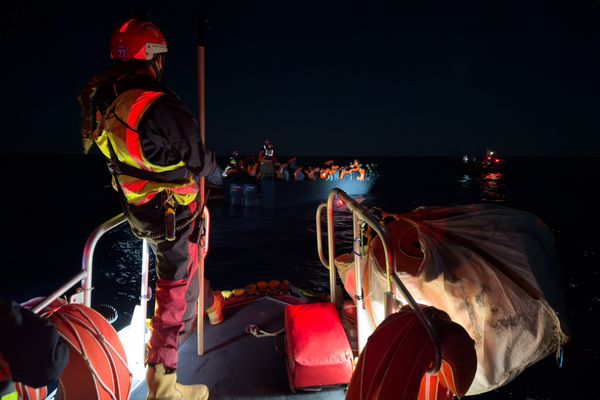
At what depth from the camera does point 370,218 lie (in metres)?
2.10

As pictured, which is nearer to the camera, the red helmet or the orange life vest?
the orange life vest

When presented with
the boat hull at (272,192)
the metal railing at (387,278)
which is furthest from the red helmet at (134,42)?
the boat hull at (272,192)

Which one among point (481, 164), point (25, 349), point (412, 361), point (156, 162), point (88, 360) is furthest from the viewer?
point (481, 164)

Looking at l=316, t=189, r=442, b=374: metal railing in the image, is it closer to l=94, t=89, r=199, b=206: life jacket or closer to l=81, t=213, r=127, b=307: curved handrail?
l=94, t=89, r=199, b=206: life jacket

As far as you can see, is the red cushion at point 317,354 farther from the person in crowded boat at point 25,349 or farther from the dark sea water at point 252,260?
the dark sea water at point 252,260

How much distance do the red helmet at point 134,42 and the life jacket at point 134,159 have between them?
322 millimetres

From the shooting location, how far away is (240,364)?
270 centimetres

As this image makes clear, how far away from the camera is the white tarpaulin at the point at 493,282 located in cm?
192

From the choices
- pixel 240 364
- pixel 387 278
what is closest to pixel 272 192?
pixel 240 364

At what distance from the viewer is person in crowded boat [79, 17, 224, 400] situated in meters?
1.79

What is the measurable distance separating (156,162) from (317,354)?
4.83ft

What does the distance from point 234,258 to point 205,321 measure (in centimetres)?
864

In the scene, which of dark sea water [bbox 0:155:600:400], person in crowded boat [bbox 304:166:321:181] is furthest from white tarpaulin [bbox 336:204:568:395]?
person in crowded boat [bbox 304:166:321:181]

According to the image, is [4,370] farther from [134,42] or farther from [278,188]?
[278,188]
